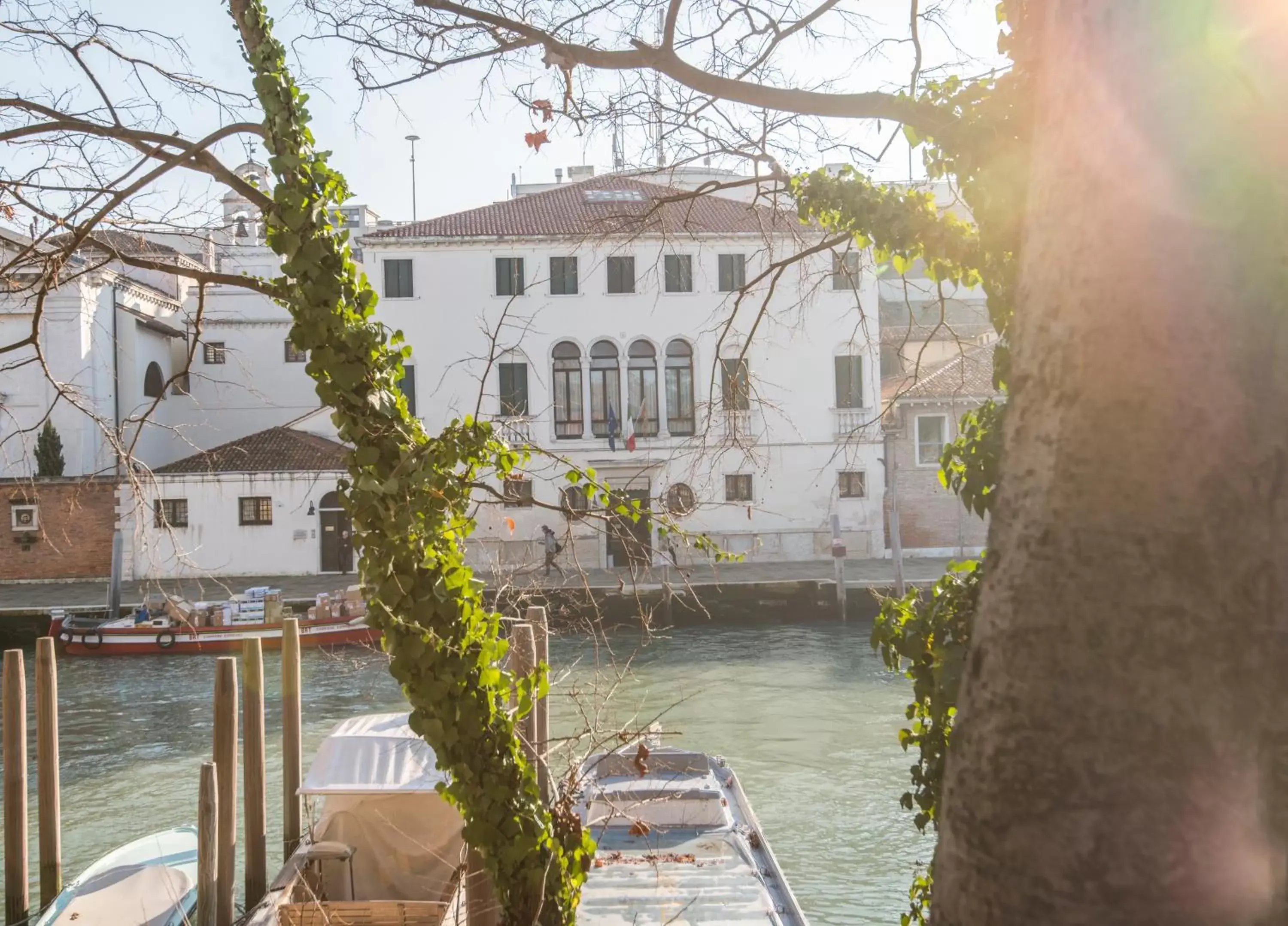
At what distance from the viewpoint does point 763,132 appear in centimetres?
451

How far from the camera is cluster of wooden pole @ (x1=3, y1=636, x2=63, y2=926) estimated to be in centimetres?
850

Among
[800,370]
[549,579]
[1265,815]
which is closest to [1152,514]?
[1265,815]

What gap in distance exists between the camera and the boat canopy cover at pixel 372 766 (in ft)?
26.6

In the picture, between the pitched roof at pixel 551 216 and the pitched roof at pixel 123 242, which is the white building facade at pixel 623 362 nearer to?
the pitched roof at pixel 551 216

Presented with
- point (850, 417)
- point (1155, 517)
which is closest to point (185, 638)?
point (850, 417)

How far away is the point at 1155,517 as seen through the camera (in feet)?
5.30

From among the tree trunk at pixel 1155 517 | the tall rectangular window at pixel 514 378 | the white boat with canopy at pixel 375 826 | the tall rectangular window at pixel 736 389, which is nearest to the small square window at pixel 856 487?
the tall rectangular window at pixel 514 378

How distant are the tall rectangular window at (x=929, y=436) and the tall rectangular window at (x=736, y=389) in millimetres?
22308

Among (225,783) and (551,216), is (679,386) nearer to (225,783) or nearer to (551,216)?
(551,216)

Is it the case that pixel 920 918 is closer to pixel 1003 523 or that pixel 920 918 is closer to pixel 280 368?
pixel 1003 523

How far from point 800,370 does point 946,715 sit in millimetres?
24616

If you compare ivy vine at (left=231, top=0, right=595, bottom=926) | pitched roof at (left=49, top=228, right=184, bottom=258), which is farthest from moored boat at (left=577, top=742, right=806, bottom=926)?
pitched roof at (left=49, top=228, right=184, bottom=258)

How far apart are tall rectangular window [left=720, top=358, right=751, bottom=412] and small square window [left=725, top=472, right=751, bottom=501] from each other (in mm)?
20560

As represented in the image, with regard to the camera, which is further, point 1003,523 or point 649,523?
point 649,523
